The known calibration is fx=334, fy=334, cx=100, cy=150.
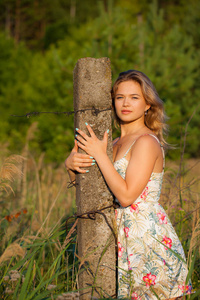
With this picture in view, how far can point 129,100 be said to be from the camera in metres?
2.30

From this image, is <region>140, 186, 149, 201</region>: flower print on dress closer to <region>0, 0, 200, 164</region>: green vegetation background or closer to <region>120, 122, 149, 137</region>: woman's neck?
<region>120, 122, 149, 137</region>: woman's neck

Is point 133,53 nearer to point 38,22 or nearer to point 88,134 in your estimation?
point 88,134

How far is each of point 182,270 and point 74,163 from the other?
3.21 feet

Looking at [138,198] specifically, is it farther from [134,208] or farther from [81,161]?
[81,161]

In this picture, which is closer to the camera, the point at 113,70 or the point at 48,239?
the point at 48,239

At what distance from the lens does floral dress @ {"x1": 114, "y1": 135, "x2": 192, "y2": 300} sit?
2.06 metres

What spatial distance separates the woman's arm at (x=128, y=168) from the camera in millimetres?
2006

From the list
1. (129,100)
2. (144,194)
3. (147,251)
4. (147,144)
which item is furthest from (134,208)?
(129,100)

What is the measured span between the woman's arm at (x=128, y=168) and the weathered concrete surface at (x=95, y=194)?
0.22 feet

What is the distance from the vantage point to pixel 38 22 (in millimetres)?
27328

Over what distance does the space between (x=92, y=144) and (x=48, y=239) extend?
0.68 meters

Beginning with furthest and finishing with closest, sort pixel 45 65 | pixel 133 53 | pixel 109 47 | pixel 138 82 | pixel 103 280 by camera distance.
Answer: pixel 45 65 < pixel 133 53 < pixel 109 47 < pixel 138 82 < pixel 103 280

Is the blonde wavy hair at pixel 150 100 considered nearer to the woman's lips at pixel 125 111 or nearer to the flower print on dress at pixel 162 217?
the woman's lips at pixel 125 111

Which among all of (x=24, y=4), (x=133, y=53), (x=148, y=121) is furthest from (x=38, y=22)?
(x=148, y=121)
